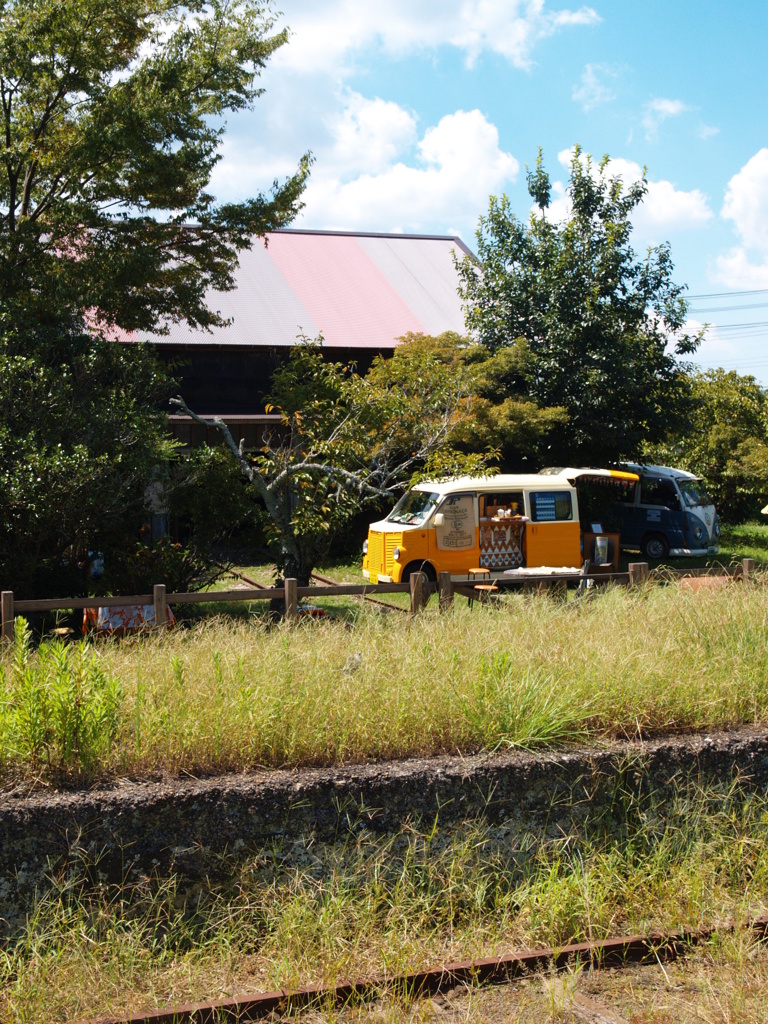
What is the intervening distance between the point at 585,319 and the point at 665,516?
523 centimetres

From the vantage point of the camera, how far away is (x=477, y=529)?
1684 centimetres

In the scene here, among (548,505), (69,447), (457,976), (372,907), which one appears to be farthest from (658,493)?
(457,976)

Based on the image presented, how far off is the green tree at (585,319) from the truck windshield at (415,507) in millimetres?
5204

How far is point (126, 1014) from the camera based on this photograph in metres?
3.76

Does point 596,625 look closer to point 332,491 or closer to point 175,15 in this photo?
point 332,491

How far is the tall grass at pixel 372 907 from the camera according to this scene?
4082 millimetres

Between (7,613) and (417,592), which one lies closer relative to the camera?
(7,613)

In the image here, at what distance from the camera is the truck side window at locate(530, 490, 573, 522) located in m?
17.4

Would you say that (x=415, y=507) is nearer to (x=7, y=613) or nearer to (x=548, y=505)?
(x=548, y=505)

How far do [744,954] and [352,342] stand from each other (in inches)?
800

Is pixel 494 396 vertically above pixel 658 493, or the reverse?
pixel 494 396

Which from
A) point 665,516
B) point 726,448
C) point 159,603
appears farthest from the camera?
point 726,448

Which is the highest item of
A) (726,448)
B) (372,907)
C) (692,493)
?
(726,448)

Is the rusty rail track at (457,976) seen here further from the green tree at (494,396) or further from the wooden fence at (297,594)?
the green tree at (494,396)
